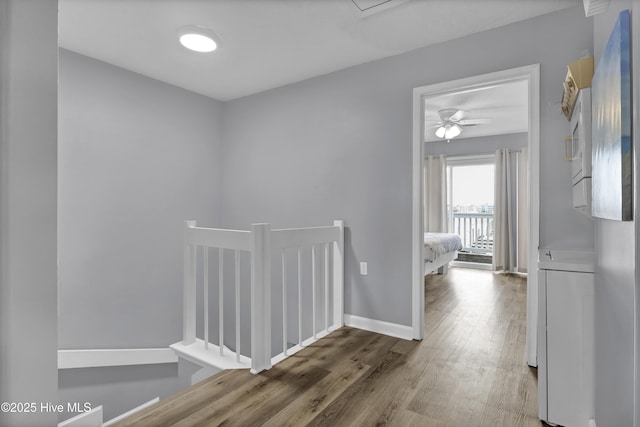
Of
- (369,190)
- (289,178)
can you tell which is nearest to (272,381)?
(369,190)

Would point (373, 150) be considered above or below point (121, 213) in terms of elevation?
above

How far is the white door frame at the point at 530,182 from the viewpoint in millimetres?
2166

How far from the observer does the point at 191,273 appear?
259cm

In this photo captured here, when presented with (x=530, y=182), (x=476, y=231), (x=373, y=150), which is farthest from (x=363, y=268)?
(x=476, y=231)

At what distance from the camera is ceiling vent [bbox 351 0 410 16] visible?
2.06 m

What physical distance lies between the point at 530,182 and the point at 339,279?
1629 millimetres

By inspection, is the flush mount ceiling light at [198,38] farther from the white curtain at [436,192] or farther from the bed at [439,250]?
the white curtain at [436,192]

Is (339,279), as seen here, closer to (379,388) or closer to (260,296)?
(260,296)

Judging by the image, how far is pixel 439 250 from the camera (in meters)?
4.54

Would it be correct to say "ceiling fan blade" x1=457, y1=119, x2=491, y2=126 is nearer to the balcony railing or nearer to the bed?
the bed

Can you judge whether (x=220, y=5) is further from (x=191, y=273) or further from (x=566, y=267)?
(x=566, y=267)

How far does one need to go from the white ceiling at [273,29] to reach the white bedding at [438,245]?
8.13 feet

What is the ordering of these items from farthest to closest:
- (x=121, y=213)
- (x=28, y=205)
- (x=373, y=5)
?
(x=121, y=213) → (x=373, y=5) → (x=28, y=205)

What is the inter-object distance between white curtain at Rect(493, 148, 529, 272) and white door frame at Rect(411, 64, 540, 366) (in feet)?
11.9
